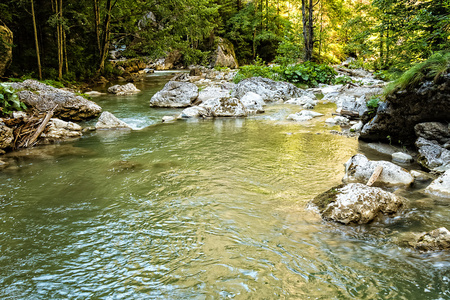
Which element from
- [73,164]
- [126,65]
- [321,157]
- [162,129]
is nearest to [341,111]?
[321,157]

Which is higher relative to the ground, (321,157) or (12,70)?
(12,70)

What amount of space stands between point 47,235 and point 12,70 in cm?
1580

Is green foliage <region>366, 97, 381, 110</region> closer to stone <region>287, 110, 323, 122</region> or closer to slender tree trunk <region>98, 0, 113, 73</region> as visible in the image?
stone <region>287, 110, 323, 122</region>

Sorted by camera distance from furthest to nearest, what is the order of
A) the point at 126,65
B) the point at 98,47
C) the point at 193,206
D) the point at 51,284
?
the point at 126,65
the point at 98,47
the point at 193,206
the point at 51,284

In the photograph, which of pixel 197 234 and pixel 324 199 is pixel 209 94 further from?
pixel 197 234

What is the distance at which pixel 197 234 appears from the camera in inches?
130

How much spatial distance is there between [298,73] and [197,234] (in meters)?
14.1

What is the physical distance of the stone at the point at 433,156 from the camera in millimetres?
4809

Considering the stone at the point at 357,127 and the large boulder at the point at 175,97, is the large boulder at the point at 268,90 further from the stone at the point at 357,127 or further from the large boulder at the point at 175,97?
the stone at the point at 357,127

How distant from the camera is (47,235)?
3.32m

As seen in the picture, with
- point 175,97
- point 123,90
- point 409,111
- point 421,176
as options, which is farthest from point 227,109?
point 123,90

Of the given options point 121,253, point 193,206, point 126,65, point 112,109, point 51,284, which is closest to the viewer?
point 51,284

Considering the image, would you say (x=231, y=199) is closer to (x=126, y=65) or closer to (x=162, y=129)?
(x=162, y=129)

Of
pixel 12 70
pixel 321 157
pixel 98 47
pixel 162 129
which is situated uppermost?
pixel 98 47
